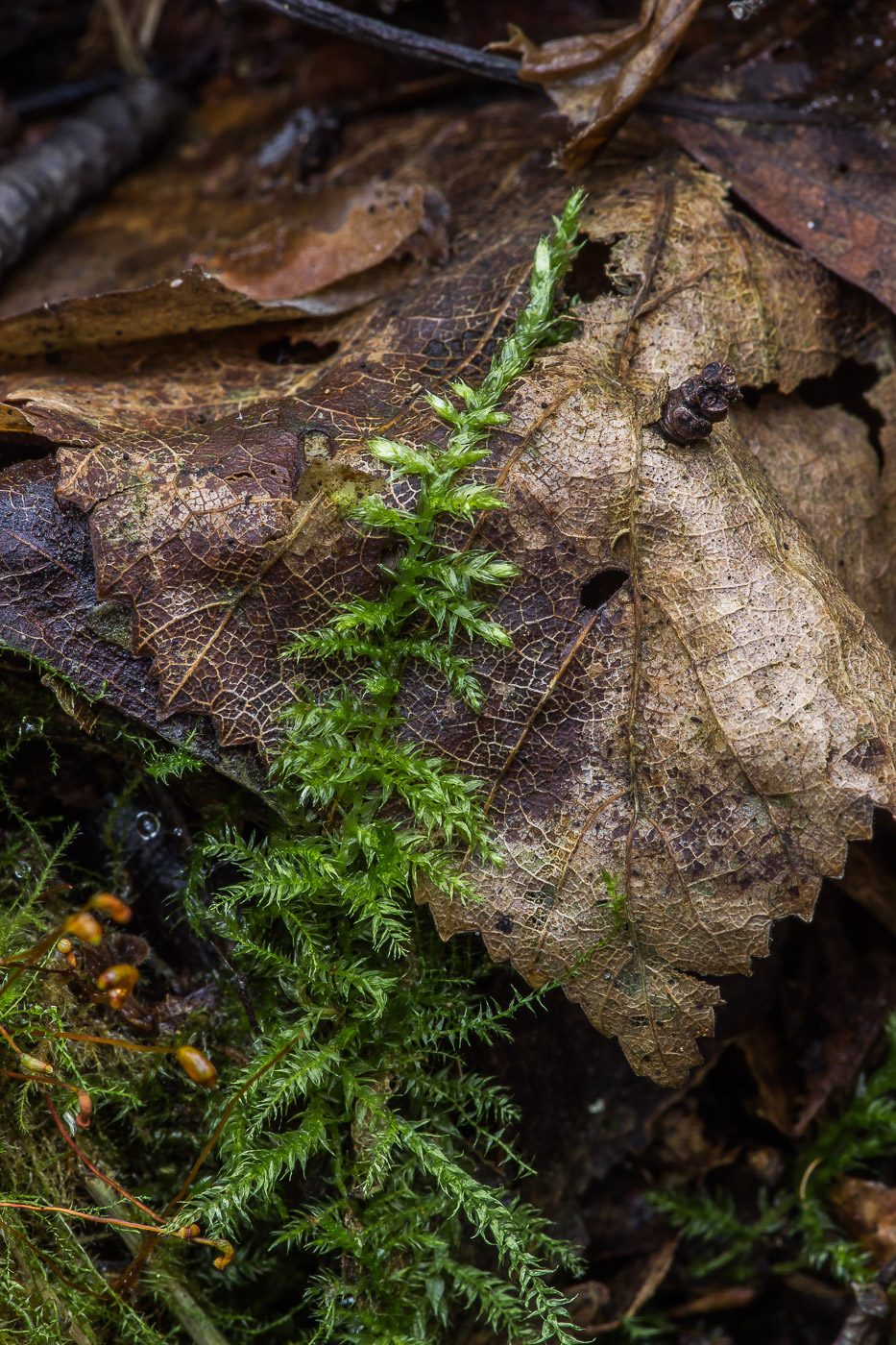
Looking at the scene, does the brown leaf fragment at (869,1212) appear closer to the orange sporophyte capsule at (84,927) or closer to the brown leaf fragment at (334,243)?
the orange sporophyte capsule at (84,927)

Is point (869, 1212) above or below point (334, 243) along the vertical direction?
below

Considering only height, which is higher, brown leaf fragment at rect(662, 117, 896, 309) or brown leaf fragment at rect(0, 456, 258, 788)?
brown leaf fragment at rect(662, 117, 896, 309)

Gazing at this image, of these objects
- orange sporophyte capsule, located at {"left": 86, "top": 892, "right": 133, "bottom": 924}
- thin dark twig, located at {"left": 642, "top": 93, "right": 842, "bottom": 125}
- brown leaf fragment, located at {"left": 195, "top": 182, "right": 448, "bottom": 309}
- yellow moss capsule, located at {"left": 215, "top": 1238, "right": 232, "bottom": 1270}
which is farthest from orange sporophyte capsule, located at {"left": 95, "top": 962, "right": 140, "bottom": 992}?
thin dark twig, located at {"left": 642, "top": 93, "right": 842, "bottom": 125}

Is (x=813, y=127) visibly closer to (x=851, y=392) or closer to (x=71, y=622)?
(x=851, y=392)

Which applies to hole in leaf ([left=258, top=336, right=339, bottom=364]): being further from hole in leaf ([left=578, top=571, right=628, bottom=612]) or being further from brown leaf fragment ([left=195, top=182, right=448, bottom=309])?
hole in leaf ([left=578, top=571, right=628, bottom=612])

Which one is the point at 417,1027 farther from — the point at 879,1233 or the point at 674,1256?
the point at 879,1233

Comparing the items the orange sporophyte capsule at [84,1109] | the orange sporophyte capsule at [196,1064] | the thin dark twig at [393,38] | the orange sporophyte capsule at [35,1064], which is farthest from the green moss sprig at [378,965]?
the thin dark twig at [393,38]

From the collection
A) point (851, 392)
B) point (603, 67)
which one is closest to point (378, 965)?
point (851, 392)
